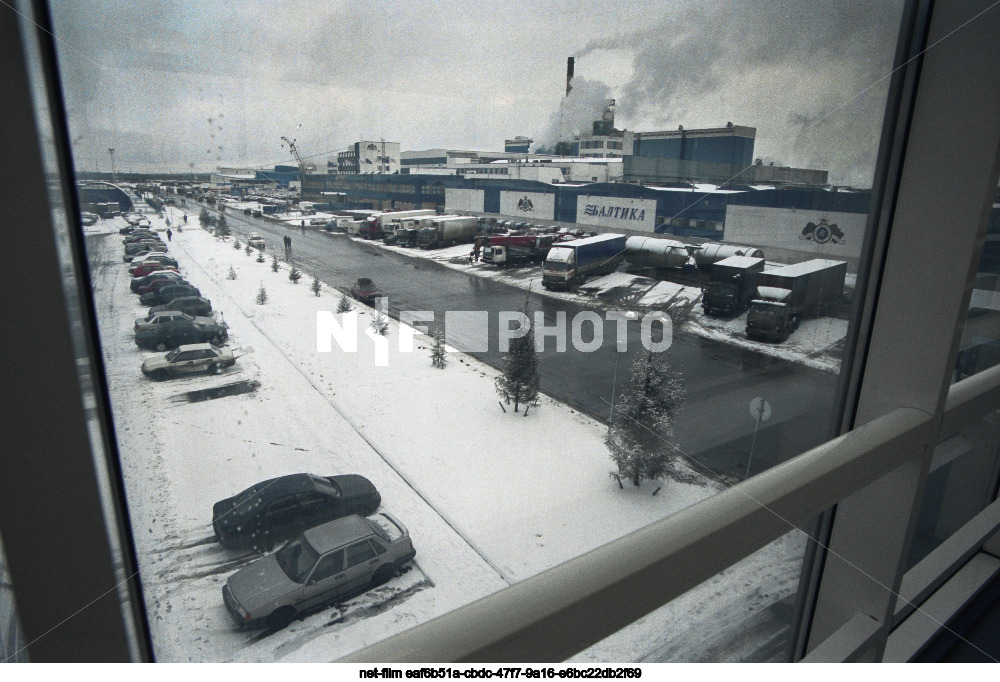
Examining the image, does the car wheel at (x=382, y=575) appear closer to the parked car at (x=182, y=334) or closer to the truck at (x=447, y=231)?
the parked car at (x=182, y=334)

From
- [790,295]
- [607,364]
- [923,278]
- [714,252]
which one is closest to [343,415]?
[607,364]

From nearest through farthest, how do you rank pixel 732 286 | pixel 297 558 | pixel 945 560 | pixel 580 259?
1. pixel 297 558
2. pixel 580 259
3. pixel 732 286
4. pixel 945 560

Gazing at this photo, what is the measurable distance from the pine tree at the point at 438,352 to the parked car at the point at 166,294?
435mm

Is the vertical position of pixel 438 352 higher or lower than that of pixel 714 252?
lower

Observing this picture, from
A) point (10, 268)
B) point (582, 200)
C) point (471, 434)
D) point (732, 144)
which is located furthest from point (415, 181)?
point (732, 144)

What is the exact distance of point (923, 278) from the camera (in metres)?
1.44

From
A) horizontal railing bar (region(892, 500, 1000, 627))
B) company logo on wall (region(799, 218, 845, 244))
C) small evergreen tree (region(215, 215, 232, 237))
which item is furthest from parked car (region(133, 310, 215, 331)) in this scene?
horizontal railing bar (region(892, 500, 1000, 627))

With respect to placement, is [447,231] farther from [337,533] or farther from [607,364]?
[337,533]

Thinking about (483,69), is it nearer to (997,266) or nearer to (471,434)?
(471,434)

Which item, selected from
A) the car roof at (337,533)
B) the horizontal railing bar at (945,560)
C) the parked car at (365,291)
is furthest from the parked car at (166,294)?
the horizontal railing bar at (945,560)

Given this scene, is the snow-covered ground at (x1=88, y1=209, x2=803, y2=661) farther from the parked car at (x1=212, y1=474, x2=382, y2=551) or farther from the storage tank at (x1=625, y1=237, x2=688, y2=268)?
the storage tank at (x1=625, y1=237, x2=688, y2=268)

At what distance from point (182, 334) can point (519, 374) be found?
65 centimetres

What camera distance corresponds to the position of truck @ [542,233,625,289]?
1.27 m

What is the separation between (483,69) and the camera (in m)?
1.02
